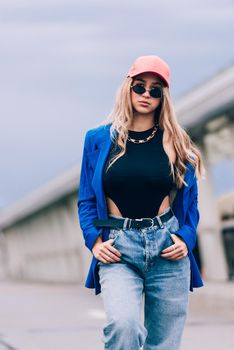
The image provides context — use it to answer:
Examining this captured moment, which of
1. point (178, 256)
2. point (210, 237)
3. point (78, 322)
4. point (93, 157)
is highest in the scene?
point (210, 237)

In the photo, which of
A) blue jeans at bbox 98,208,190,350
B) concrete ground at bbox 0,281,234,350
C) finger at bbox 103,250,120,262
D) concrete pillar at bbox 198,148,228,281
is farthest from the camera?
concrete pillar at bbox 198,148,228,281

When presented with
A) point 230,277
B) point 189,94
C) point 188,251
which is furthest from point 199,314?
point 188,251

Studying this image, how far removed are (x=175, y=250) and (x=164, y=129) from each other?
0.61 metres

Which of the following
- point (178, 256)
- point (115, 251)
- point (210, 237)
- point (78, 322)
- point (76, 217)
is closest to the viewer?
point (115, 251)

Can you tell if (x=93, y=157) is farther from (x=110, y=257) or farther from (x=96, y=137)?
(x=110, y=257)

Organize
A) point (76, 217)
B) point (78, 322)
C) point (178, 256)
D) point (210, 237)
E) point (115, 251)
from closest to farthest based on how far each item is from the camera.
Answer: point (115, 251), point (178, 256), point (78, 322), point (210, 237), point (76, 217)

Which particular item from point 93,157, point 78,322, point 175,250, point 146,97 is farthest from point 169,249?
point 78,322

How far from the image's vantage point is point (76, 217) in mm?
25734

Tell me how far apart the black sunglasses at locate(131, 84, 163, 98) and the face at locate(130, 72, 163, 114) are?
0.04 ft

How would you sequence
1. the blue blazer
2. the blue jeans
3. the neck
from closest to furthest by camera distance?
the blue jeans → the blue blazer → the neck

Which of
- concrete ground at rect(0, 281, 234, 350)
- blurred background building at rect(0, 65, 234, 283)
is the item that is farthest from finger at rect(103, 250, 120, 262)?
blurred background building at rect(0, 65, 234, 283)

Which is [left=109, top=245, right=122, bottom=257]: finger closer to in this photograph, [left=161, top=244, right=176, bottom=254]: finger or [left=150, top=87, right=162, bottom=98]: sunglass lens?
[left=161, top=244, right=176, bottom=254]: finger

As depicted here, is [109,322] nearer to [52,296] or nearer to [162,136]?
[162,136]

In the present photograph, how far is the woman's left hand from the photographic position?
15.7 feet
